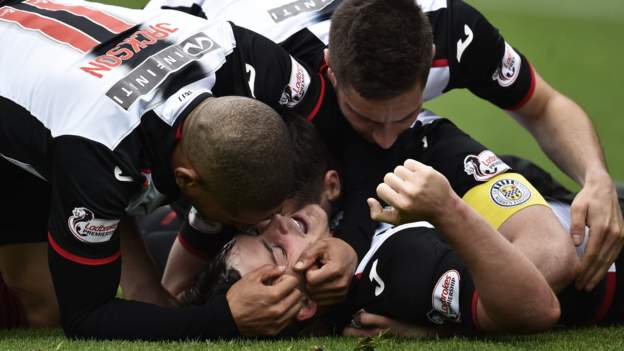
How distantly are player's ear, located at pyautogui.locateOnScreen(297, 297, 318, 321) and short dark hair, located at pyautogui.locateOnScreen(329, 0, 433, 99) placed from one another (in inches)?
26.5

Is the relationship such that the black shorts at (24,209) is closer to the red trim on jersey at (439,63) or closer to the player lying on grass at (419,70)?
the player lying on grass at (419,70)

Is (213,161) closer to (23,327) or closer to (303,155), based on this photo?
(303,155)

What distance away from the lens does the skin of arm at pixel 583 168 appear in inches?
132

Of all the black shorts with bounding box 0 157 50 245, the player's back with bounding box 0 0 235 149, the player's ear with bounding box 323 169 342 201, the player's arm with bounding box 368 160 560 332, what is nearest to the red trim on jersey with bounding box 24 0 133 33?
the player's back with bounding box 0 0 235 149

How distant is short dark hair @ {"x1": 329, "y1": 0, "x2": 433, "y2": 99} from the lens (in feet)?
10.8

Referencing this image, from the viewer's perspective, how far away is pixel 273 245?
326cm

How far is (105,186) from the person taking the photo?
2963 millimetres

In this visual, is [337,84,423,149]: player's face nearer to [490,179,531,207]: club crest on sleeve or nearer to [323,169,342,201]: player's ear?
[323,169,342,201]: player's ear

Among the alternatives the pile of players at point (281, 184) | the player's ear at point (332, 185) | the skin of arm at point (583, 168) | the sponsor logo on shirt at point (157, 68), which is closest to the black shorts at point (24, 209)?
the pile of players at point (281, 184)

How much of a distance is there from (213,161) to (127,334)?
568 mm

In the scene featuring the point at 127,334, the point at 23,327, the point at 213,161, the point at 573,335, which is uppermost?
the point at 213,161

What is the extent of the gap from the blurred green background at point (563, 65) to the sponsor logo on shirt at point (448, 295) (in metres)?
3.92

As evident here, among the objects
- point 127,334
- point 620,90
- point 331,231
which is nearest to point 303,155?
point 331,231

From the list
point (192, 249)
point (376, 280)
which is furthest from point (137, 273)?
point (376, 280)
